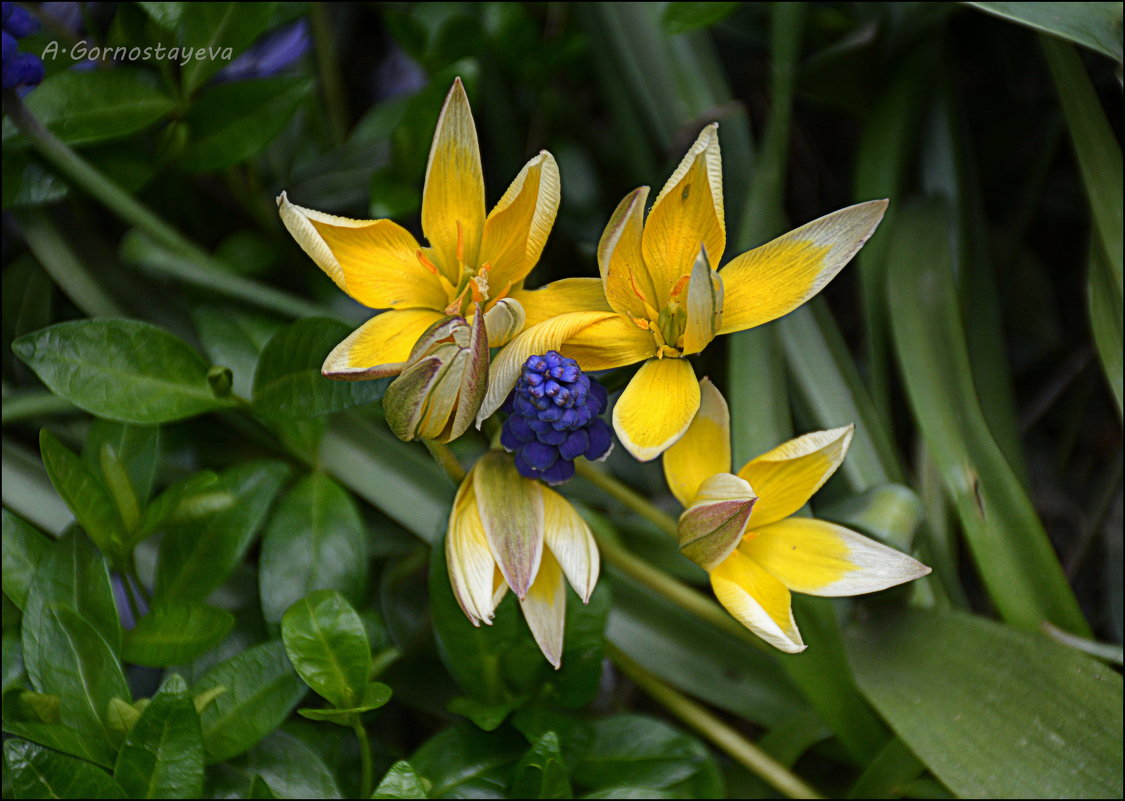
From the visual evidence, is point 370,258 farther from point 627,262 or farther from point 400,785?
point 400,785

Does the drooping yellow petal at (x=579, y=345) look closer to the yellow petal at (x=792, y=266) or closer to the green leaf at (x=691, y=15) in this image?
the yellow petal at (x=792, y=266)

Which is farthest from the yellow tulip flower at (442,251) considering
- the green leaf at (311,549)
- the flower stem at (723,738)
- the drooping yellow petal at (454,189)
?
the flower stem at (723,738)

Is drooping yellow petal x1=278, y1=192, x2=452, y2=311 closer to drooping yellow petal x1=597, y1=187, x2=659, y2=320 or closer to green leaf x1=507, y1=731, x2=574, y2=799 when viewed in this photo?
drooping yellow petal x1=597, y1=187, x2=659, y2=320

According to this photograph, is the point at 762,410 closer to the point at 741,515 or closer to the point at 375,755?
the point at 741,515

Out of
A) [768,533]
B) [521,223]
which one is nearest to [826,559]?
[768,533]

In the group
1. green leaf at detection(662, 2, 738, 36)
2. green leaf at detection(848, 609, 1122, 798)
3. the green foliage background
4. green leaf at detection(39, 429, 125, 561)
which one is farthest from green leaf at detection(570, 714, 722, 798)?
green leaf at detection(662, 2, 738, 36)
